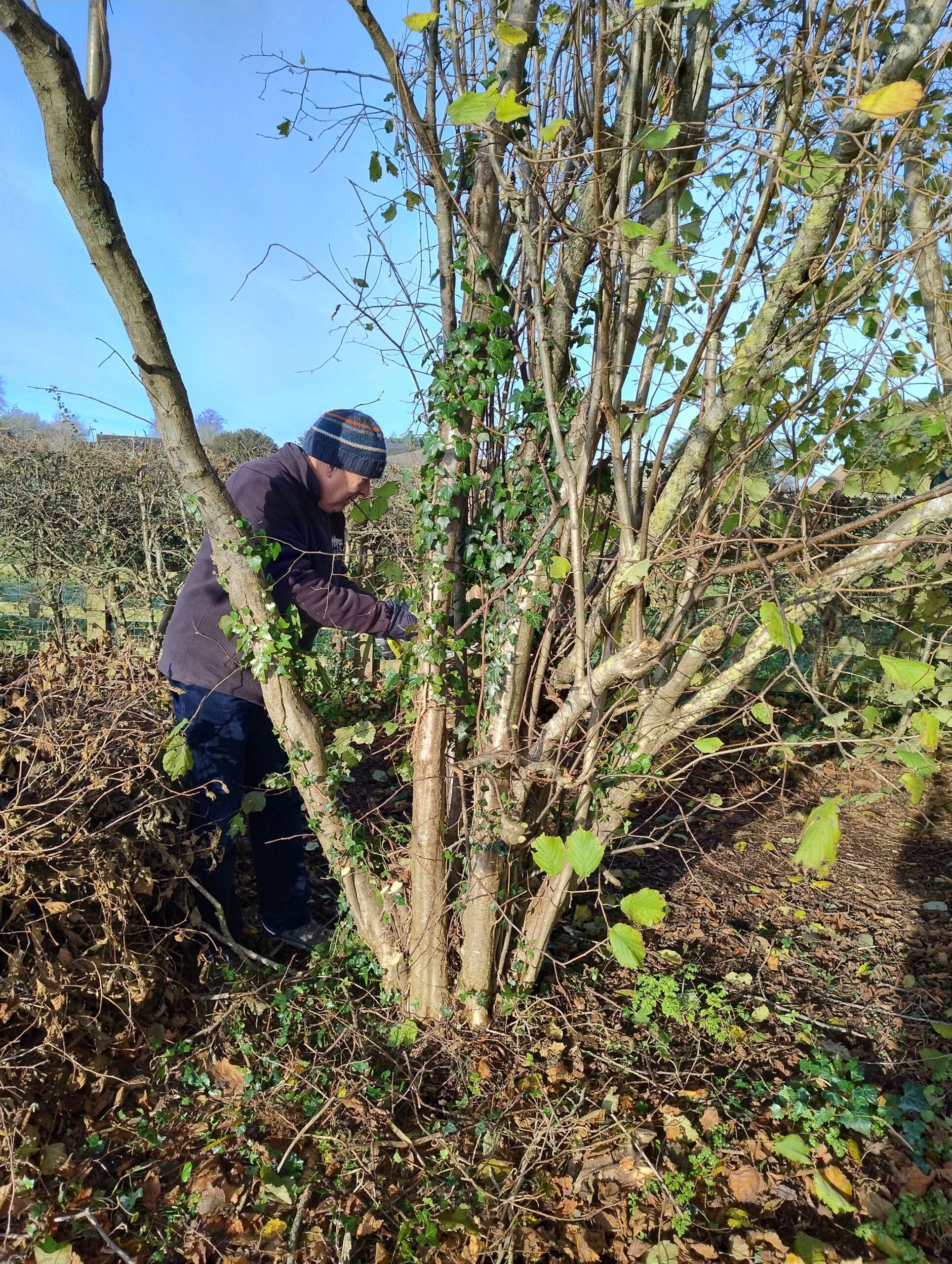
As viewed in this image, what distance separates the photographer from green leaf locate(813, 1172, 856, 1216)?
201cm

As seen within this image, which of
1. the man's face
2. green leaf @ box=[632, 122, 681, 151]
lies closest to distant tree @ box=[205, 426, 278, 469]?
the man's face

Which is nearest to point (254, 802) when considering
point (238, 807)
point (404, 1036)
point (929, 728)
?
point (238, 807)

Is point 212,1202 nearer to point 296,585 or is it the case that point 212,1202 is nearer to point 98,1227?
point 98,1227

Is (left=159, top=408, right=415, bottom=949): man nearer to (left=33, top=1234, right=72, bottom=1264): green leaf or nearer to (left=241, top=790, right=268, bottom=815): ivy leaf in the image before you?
(left=241, top=790, right=268, bottom=815): ivy leaf

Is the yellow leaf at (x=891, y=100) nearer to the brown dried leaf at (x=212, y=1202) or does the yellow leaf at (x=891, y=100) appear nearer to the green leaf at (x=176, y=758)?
the green leaf at (x=176, y=758)

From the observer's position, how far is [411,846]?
2463 millimetres

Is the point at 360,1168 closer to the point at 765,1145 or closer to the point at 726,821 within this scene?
the point at 765,1145

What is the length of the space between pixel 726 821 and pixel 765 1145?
2614 mm

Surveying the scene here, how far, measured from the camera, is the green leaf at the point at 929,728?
1599 millimetres

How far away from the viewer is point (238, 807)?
9.23 feet

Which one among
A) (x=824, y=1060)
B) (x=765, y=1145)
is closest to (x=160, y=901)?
(x=765, y=1145)

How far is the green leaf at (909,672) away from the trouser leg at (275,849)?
243 centimetres

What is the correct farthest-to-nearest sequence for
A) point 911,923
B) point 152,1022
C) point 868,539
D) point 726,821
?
point 726,821
point 911,923
point 152,1022
point 868,539

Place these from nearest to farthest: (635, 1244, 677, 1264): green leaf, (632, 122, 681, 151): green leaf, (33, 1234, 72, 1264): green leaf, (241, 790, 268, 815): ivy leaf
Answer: (632, 122, 681, 151): green leaf, (33, 1234, 72, 1264): green leaf, (635, 1244, 677, 1264): green leaf, (241, 790, 268, 815): ivy leaf
